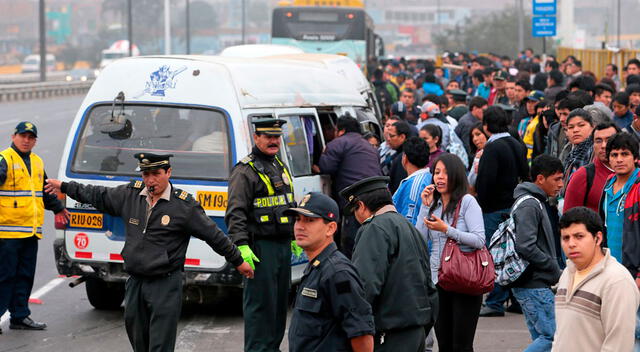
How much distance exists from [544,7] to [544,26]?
0.62 metres

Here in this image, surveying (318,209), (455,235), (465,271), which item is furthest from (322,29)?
(318,209)

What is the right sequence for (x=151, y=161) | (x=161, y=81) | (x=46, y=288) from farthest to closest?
(x=46, y=288), (x=161, y=81), (x=151, y=161)

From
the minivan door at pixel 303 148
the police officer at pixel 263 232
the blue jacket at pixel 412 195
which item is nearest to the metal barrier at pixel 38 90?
the minivan door at pixel 303 148

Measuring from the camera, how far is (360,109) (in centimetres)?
1277

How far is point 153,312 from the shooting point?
704cm

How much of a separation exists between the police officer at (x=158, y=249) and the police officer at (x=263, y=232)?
1.72ft

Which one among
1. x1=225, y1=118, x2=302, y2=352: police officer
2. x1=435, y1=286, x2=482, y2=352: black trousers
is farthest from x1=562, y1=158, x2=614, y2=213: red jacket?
x1=225, y1=118, x2=302, y2=352: police officer

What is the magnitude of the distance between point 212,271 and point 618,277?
191 inches

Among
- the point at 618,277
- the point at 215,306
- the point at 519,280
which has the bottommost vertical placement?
the point at 215,306

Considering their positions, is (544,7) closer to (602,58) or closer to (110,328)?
(602,58)

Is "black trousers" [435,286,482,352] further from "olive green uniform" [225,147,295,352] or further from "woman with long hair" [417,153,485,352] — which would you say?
"olive green uniform" [225,147,295,352]

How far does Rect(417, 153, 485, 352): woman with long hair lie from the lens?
685 centimetres

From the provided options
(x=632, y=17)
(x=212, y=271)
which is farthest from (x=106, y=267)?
(x=632, y=17)

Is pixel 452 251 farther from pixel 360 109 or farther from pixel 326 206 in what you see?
pixel 360 109
